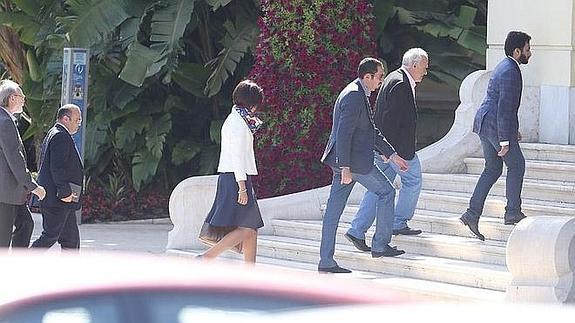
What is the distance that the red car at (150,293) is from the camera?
264cm

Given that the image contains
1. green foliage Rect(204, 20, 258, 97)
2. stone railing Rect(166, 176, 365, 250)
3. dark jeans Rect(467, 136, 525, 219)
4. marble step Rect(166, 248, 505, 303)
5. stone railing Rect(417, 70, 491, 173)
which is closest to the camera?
marble step Rect(166, 248, 505, 303)

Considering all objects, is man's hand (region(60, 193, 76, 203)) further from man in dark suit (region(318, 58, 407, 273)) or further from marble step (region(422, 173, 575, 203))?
marble step (region(422, 173, 575, 203))

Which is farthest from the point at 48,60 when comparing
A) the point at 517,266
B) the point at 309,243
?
the point at 517,266

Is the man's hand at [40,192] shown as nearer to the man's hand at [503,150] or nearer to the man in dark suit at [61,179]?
the man in dark suit at [61,179]

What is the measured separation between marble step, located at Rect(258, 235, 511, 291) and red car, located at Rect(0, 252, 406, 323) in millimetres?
6934

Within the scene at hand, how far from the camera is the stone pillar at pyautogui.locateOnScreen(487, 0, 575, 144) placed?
12.5 metres

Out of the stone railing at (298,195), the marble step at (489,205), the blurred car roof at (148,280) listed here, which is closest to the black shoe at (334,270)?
the marble step at (489,205)

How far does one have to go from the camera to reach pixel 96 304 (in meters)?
2.69

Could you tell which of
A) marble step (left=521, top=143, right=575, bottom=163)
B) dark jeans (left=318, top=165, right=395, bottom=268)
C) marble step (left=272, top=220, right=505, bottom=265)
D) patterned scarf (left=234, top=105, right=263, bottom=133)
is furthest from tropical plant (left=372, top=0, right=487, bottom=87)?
patterned scarf (left=234, top=105, right=263, bottom=133)

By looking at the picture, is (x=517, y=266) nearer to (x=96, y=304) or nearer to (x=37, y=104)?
(x=96, y=304)

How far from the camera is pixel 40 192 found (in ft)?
31.5

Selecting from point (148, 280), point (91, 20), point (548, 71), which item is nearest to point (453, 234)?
point (548, 71)

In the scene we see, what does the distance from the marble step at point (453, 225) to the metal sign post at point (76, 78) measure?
15.3 feet

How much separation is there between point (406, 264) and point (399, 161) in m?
0.89
